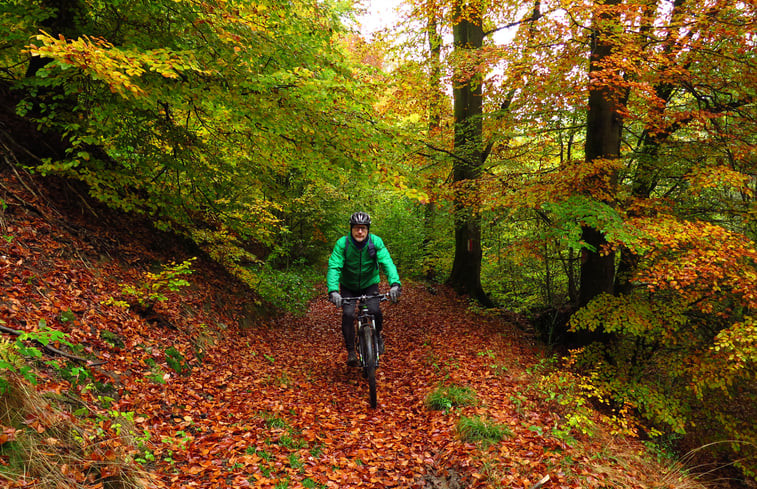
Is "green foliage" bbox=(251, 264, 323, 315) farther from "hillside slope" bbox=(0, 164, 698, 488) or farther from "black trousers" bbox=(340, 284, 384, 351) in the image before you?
"black trousers" bbox=(340, 284, 384, 351)

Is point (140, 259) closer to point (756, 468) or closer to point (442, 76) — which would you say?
point (442, 76)

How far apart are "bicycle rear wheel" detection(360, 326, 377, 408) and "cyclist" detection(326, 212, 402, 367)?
10.9 inches

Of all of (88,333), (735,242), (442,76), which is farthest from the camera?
(442,76)

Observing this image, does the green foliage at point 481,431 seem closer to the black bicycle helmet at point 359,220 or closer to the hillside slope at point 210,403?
the hillside slope at point 210,403

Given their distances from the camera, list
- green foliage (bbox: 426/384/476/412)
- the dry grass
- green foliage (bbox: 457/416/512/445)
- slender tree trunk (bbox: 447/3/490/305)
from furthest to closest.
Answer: slender tree trunk (bbox: 447/3/490/305) → green foliage (bbox: 426/384/476/412) → green foliage (bbox: 457/416/512/445) → the dry grass

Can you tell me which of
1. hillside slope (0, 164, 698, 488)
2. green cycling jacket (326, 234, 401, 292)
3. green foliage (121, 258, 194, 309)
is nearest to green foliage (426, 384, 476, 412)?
hillside slope (0, 164, 698, 488)

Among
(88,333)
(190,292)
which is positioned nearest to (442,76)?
(190,292)

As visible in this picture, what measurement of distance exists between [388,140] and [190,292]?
4.47 m

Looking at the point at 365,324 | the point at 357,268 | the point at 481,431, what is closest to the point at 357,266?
the point at 357,268

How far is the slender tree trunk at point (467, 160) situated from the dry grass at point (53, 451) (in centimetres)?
787

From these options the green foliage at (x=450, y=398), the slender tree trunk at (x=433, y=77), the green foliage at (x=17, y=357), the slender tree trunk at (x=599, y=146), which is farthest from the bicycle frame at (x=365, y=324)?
the slender tree trunk at (x=433, y=77)

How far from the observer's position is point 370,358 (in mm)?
5238

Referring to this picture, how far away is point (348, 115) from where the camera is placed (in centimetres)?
569

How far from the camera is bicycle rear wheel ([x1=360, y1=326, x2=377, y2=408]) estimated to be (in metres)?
5.23
